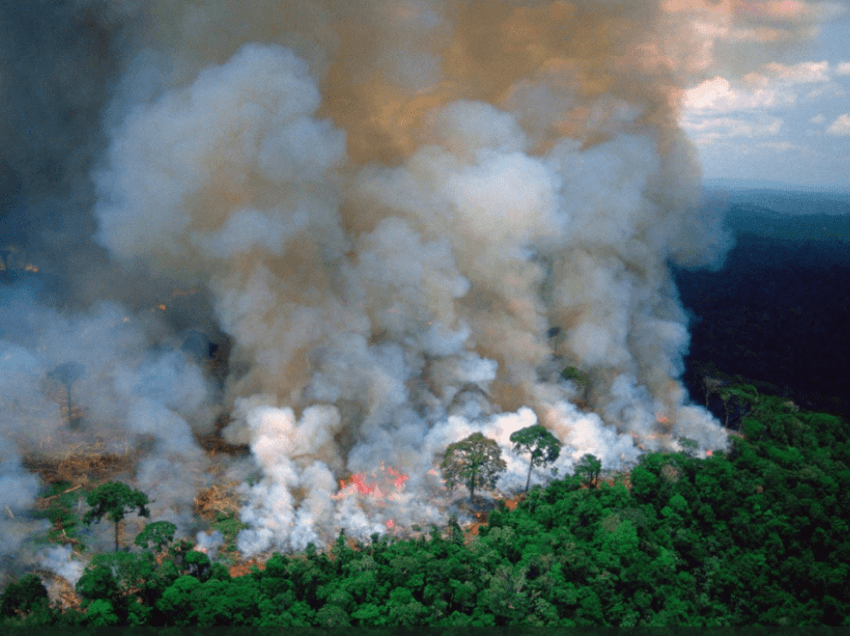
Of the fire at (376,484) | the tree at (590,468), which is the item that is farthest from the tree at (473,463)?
the tree at (590,468)

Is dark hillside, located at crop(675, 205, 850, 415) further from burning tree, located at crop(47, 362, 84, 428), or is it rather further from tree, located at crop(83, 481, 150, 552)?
burning tree, located at crop(47, 362, 84, 428)

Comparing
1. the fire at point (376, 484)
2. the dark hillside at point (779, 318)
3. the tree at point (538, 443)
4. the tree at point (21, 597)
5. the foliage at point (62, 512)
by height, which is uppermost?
the dark hillside at point (779, 318)

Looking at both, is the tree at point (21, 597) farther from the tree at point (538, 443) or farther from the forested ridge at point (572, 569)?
the tree at point (538, 443)

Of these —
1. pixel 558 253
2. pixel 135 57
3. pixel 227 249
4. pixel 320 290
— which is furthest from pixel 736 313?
pixel 135 57

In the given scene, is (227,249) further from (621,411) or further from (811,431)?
(811,431)

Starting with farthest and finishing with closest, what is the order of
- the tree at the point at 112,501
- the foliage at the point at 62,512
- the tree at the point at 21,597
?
the foliage at the point at 62,512 → the tree at the point at 112,501 → the tree at the point at 21,597

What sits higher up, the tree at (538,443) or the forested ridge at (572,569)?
the tree at (538,443)

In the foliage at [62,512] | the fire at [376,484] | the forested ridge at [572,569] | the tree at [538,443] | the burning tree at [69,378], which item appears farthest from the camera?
the burning tree at [69,378]
